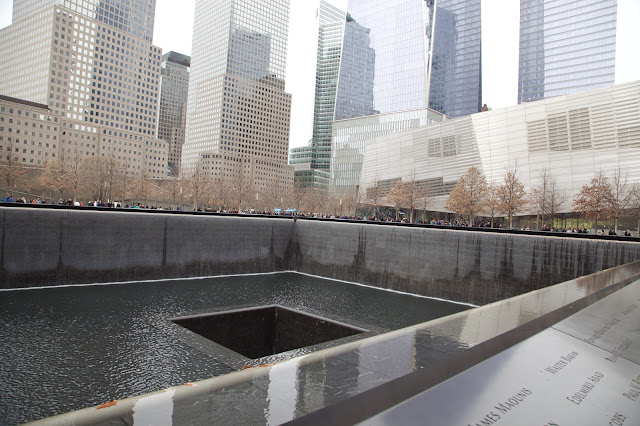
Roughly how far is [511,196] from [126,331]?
1712 inches

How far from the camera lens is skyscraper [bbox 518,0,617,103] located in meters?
95.0

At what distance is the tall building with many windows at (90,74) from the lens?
126 m

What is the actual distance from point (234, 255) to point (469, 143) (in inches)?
1660

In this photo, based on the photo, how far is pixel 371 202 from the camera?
73.8 metres

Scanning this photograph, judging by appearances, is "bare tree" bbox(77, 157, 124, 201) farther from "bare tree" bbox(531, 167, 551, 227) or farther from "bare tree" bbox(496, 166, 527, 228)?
"bare tree" bbox(531, 167, 551, 227)

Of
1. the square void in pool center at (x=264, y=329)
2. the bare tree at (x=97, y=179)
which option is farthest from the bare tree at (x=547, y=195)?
the bare tree at (x=97, y=179)

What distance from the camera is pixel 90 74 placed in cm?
13325

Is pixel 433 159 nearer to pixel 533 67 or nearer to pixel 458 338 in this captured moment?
pixel 458 338

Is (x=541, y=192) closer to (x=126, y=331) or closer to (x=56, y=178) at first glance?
(x=126, y=331)

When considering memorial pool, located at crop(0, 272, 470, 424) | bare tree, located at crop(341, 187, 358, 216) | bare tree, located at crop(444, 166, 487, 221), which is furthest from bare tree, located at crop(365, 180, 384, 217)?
memorial pool, located at crop(0, 272, 470, 424)

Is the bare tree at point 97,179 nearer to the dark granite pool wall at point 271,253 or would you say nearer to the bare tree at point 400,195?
the bare tree at point 400,195

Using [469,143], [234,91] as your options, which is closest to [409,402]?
[469,143]

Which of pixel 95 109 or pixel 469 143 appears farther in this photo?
pixel 95 109

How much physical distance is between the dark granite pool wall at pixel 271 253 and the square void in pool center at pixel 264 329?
32.2 ft
